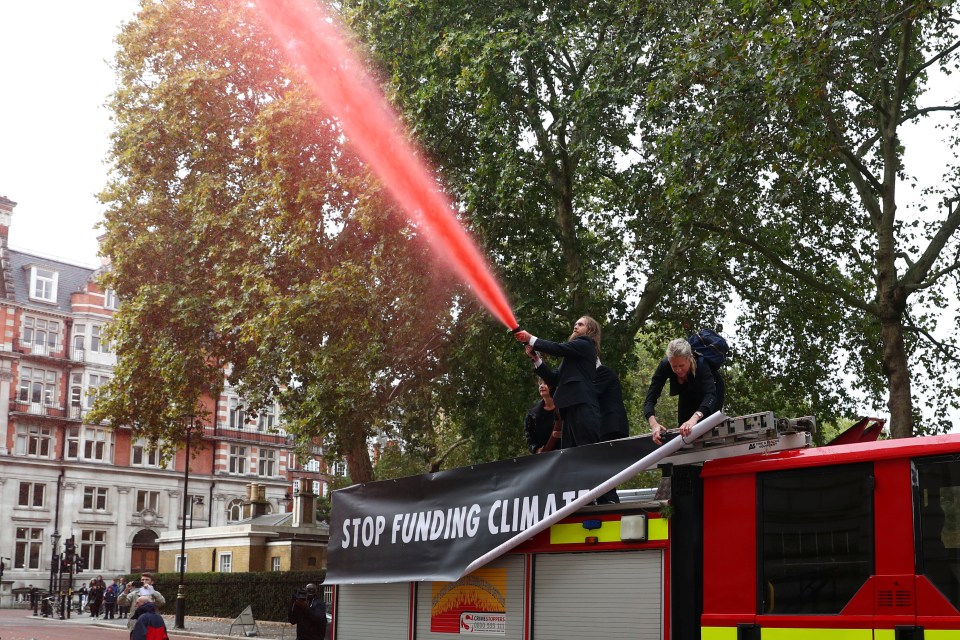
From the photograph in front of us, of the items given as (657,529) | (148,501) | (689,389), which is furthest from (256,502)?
(657,529)

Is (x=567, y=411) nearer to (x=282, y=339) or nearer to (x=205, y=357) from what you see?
(x=282, y=339)

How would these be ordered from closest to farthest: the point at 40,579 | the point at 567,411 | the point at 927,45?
1. the point at 567,411
2. the point at 927,45
3. the point at 40,579

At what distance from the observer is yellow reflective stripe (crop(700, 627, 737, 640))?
6.40m

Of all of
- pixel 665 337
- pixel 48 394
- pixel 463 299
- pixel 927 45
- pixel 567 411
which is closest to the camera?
pixel 567 411

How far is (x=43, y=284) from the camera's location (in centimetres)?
6962

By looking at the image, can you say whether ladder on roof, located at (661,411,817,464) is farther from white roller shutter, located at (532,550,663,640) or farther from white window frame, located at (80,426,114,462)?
white window frame, located at (80,426,114,462)

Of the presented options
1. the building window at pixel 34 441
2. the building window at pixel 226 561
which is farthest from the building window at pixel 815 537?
the building window at pixel 34 441

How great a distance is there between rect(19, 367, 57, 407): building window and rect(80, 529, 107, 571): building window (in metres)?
9.07

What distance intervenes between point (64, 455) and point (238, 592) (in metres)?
32.3

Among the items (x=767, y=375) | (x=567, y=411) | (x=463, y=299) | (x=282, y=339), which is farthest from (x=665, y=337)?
(x=567, y=411)

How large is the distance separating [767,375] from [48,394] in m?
55.6

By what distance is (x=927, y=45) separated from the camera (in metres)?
23.7

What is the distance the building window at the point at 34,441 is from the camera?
67062 millimetres

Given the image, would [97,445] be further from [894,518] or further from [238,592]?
[894,518]
